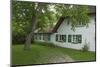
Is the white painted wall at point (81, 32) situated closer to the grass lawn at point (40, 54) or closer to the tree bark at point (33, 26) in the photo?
the grass lawn at point (40, 54)

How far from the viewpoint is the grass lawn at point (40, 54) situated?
2.56 meters

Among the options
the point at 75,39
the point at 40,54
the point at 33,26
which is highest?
the point at 33,26

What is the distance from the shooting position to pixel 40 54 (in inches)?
105

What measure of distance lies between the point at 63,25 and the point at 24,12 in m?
0.54

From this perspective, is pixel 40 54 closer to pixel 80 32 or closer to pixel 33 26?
pixel 33 26

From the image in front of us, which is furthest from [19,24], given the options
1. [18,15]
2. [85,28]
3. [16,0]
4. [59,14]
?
[85,28]

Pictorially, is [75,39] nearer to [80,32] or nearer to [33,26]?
[80,32]

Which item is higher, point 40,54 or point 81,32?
point 81,32

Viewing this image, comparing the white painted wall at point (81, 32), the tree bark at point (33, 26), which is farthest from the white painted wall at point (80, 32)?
the tree bark at point (33, 26)

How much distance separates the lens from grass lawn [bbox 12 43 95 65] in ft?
8.39

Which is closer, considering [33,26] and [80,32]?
[33,26]

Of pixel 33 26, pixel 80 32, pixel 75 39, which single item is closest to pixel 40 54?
pixel 33 26

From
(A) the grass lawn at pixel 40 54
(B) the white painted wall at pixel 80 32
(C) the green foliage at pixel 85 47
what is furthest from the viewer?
(C) the green foliage at pixel 85 47

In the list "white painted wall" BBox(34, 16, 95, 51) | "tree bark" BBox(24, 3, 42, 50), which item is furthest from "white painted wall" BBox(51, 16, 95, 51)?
"tree bark" BBox(24, 3, 42, 50)
